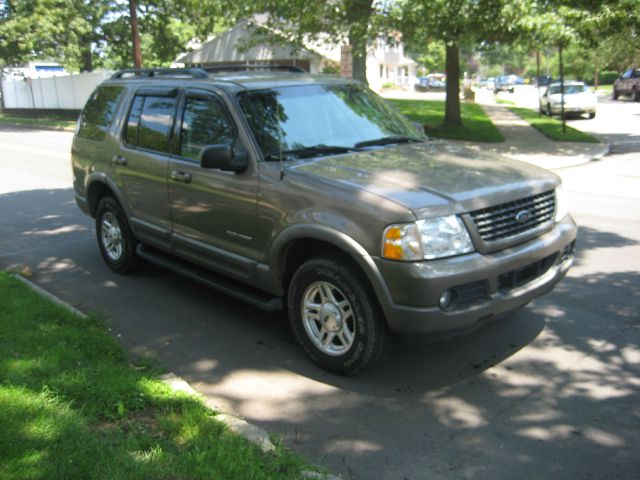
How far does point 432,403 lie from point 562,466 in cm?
87

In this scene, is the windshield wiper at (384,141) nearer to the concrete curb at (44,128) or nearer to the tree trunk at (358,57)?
the tree trunk at (358,57)

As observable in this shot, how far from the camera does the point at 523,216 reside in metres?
4.07

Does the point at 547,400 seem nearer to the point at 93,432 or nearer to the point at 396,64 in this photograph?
the point at 93,432

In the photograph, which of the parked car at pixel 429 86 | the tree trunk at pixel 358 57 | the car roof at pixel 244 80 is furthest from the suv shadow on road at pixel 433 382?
the parked car at pixel 429 86

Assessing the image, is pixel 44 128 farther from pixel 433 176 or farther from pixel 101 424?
pixel 101 424

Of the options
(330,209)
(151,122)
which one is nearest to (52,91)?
(151,122)

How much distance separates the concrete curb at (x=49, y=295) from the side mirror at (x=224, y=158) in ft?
5.82

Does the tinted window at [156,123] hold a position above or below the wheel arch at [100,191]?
above

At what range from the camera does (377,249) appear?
12.2 ft

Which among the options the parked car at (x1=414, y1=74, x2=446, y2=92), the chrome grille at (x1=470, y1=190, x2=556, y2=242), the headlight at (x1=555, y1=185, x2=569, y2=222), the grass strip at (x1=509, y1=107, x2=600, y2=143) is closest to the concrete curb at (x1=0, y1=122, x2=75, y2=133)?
the grass strip at (x1=509, y1=107, x2=600, y2=143)

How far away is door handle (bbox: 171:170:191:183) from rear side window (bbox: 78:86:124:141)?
1.48 m

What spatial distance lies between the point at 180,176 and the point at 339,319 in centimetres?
194

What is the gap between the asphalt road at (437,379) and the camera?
10.8 ft

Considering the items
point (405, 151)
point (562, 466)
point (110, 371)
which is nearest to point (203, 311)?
point (110, 371)
